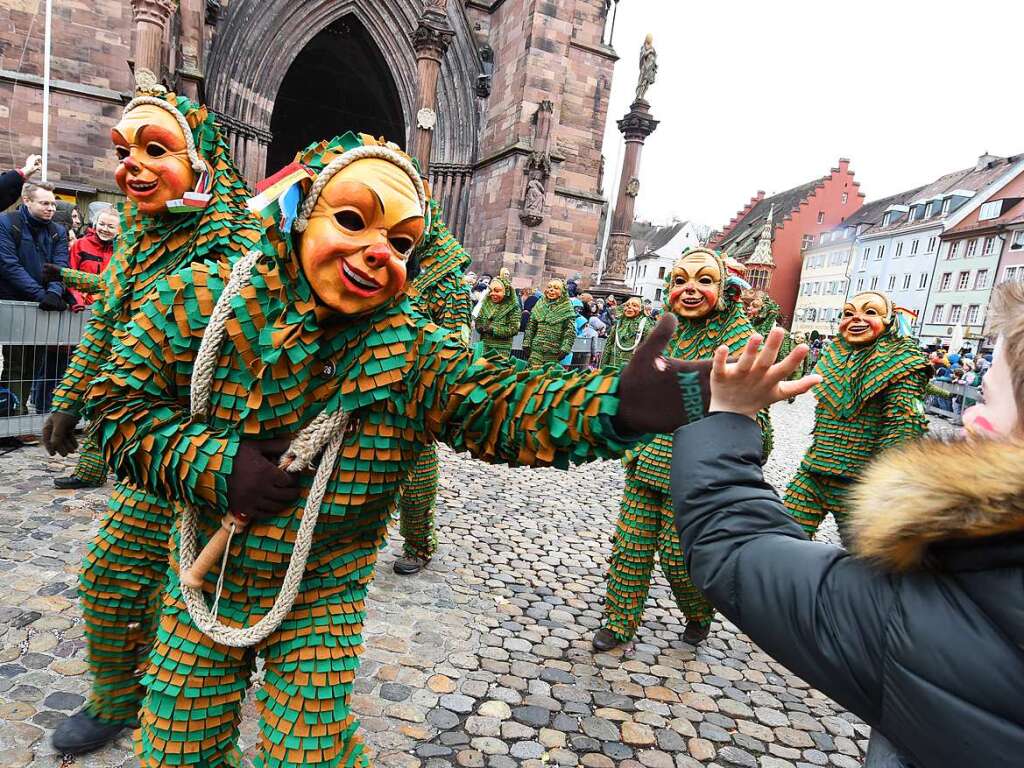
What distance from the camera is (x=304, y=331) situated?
1687 millimetres

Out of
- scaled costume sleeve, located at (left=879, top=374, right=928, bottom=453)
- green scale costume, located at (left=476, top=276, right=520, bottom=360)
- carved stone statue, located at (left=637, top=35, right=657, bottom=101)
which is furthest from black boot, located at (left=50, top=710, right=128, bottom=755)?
carved stone statue, located at (left=637, top=35, right=657, bottom=101)

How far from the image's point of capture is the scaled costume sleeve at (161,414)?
1.68 meters

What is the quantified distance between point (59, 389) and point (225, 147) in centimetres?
127

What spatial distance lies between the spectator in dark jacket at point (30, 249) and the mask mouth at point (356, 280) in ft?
17.0

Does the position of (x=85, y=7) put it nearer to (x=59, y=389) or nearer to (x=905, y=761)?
(x=59, y=389)

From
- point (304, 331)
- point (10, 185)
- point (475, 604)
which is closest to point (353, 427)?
point (304, 331)

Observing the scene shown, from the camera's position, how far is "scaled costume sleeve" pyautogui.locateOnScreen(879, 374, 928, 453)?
12.6 feet

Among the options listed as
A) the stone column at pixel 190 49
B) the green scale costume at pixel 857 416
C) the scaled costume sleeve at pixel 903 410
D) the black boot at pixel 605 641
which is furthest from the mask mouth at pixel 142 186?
the stone column at pixel 190 49

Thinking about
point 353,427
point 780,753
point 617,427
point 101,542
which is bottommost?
point 780,753

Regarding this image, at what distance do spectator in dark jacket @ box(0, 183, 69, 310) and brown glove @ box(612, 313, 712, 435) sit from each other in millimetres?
5823

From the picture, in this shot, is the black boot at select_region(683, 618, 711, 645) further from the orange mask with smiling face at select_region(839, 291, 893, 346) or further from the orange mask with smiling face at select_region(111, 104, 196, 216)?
the orange mask with smiling face at select_region(111, 104, 196, 216)

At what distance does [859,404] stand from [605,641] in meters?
2.22

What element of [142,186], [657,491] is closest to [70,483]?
Result: [142,186]

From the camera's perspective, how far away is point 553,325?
31.6ft
